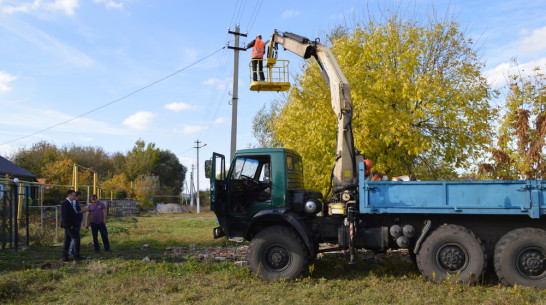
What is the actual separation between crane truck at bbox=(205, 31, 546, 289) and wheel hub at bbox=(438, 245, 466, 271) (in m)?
0.02

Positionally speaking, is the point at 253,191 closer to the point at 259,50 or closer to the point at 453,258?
the point at 453,258

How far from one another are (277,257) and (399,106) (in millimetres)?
7754

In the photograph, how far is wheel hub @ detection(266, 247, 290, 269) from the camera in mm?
8000

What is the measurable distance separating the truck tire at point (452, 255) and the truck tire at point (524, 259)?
31cm

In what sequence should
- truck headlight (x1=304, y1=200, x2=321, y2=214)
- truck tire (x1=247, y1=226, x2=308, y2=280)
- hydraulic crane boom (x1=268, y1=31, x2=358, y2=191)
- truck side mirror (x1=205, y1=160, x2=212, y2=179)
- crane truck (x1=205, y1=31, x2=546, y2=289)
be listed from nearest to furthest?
1. crane truck (x1=205, y1=31, x2=546, y2=289)
2. truck tire (x1=247, y1=226, x2=308, y2=280)
3. truck headlight (x1=304, y1=200, x2=321, y2=214)
4. truck side mirror (x1=205, y1=160, x2=212, y2=179)
5. hydraulic crane boom (x1=268, y1=31, x2=358, y2=191)

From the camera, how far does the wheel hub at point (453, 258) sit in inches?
291

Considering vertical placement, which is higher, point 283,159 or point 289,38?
point 289,38

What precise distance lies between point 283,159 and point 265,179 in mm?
596

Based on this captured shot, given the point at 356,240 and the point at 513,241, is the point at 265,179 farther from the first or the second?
the point at 513,241

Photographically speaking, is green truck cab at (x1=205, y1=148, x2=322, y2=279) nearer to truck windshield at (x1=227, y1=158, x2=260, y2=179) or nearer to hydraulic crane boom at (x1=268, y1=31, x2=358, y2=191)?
truck windshield at (x1=227, y1=158, x2=260, y2=179)

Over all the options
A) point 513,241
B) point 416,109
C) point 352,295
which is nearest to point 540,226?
point 513,241

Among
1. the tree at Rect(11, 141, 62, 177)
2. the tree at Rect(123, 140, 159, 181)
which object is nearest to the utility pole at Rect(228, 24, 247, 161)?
the tree at Rect(11, 141, 62, 177)

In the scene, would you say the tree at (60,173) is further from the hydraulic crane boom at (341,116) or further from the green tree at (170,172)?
the hydraulic crane boom at (341,116)

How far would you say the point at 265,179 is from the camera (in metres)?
8.68
